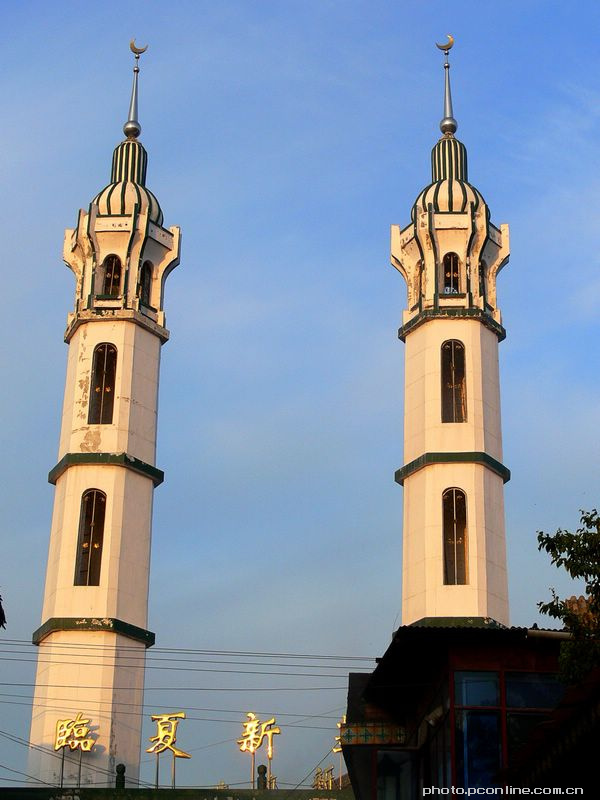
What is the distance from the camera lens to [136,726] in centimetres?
4697

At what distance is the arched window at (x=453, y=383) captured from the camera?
167 ft

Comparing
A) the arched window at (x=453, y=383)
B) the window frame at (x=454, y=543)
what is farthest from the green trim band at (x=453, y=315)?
the window frame at (x=454, y=543)

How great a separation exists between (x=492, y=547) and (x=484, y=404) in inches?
183

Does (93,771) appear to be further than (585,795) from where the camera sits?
Yes

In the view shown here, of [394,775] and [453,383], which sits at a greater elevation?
[453,383]

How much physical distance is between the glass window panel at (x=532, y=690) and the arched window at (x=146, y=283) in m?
28.3

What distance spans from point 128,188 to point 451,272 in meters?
11.3

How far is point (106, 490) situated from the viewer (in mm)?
49594

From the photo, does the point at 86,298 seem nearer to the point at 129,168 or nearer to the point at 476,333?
the point at 129,168

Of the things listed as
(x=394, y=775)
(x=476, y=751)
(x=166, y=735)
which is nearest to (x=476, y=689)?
(x=476, y=751)

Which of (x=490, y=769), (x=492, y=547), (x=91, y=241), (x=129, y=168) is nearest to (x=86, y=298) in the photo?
(x=91, y=241)

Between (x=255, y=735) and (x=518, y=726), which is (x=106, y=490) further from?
(x=518, y=726)

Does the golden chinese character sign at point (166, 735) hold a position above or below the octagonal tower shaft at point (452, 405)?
below

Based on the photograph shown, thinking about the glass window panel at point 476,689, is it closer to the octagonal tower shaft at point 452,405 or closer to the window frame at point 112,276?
the octagonal tower shaft at point 452,405
